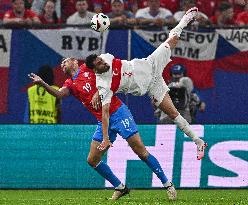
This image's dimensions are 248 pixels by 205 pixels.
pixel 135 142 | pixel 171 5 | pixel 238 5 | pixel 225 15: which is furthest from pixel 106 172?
pixel 238 5

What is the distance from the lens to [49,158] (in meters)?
15.6

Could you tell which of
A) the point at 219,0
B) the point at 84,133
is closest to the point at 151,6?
the point at 219,0

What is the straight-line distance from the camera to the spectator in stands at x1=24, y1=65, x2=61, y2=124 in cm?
1728

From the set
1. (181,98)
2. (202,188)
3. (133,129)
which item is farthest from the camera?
(181,98)

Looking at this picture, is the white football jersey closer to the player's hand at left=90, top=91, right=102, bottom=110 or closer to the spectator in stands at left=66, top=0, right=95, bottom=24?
the player's hand at left=90, top=91, right=102, bottom=110

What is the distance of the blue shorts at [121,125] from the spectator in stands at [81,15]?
577 cm

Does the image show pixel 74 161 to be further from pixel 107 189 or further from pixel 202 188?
pixel 202 188

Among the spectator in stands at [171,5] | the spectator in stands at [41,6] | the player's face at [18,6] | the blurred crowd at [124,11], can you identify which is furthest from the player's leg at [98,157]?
the spectator in stands at [171,5]

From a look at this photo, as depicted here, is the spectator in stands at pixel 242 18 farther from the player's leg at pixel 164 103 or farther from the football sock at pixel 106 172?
the football sock at pixel 106 172

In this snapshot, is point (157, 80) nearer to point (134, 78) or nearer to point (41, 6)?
point (134, 78)

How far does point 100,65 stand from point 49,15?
6611 mm

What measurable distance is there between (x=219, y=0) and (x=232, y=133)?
17.3 feet

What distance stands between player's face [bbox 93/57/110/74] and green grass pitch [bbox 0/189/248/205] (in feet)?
5.66

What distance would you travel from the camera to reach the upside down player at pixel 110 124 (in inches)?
521
